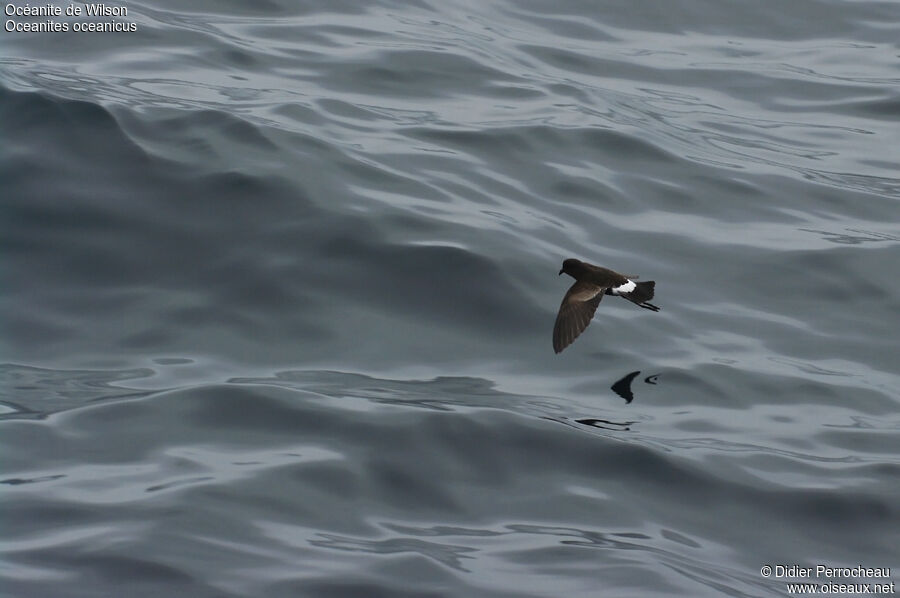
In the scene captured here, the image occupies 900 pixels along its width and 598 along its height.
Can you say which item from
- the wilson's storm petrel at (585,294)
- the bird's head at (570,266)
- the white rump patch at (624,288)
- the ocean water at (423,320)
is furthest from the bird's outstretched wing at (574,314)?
the bird's head at (570,266)

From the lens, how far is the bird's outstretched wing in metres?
8.27

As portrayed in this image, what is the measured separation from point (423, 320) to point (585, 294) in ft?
3.63

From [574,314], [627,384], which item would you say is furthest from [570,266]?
[627,384]

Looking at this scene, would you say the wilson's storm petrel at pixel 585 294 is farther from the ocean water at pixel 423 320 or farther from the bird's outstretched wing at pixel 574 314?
the ocean water at pixel 423 320

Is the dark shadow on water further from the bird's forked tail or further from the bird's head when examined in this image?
the bird's head

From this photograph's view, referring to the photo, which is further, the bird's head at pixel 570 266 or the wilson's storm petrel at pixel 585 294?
the bird's head at pixel 570 266

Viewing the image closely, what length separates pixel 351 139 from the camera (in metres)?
11.3

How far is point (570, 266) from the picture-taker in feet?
29.4

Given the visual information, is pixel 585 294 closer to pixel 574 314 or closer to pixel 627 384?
pixel 574 314

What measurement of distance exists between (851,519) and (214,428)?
3.31 m

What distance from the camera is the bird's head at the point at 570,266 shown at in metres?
8.90

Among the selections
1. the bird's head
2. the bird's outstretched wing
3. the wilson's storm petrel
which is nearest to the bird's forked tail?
the wilson's storm petrel

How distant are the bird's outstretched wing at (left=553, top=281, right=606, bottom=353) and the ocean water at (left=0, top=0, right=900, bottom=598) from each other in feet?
0.89

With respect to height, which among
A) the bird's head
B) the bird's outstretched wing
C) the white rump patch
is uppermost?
the bird's head
